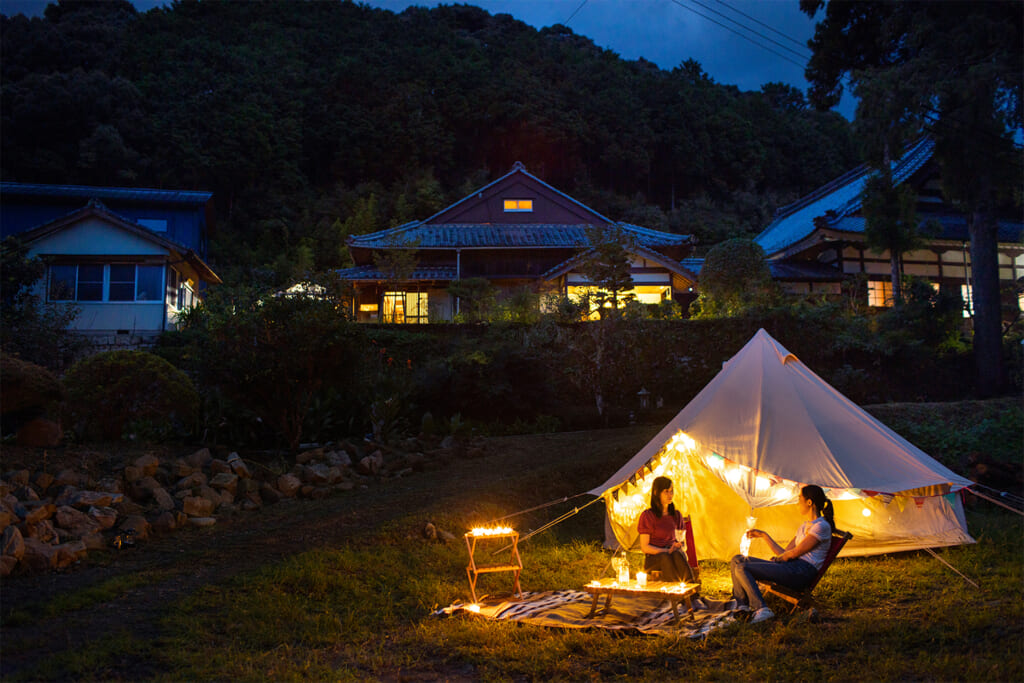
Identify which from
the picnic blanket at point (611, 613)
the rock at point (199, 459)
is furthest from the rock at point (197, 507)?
the picnic blanket at point (611, 613)

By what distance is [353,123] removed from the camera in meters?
41.5

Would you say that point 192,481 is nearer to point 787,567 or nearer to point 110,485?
point 110,485

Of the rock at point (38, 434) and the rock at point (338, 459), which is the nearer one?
the rock at point (38, 434)

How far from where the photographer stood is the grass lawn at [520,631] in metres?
4.28

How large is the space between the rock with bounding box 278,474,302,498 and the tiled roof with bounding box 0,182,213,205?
21.3m

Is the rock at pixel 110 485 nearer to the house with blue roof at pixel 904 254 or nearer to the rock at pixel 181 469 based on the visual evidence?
the rock at pixel 181 469

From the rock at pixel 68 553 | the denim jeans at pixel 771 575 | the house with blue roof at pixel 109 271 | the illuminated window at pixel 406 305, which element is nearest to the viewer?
the denim jeans at pixel 771 575

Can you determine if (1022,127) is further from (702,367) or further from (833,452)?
(833,452)

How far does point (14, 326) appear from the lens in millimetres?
14719

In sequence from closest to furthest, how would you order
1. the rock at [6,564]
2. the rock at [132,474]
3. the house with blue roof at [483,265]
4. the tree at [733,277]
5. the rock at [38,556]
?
1. the rock at [6,564]
2. the rock at [38,556]
3. the rock at [132,474]
4. the tree at [733,277]
5. the house with blue roof at [483,265]

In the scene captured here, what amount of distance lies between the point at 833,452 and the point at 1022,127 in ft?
34.7

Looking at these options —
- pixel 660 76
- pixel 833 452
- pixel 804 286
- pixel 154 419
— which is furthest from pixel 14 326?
pixel 660 76

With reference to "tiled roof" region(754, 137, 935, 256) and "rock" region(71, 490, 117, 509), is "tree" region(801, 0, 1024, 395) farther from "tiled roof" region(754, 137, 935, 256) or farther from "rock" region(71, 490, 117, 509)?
"rock" region(71, 490, 117, 509)

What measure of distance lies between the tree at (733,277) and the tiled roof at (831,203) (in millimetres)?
5448
